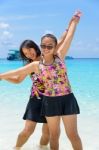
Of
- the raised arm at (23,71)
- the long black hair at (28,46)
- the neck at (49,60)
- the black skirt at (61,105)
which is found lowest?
the black skirt at (61,105)

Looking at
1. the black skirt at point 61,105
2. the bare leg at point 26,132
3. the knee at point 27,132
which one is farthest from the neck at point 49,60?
the knee at point 27,132

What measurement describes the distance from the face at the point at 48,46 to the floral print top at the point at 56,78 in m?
0.09

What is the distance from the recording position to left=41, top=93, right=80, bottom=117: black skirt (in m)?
3.90

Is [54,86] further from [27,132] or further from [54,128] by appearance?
[27,132]

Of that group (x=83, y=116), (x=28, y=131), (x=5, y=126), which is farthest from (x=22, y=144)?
(x=83, y=116)

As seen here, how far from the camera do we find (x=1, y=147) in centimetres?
526

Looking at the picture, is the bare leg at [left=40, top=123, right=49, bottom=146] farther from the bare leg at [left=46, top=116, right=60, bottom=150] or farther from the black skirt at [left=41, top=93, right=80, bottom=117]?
the black skirt at [left=41, top=93, right=80, bottom=117]

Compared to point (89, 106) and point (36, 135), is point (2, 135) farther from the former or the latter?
point (89, 106)

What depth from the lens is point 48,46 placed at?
388 cm

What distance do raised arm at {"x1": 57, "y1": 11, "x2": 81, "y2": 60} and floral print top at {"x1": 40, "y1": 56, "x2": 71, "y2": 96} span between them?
0.43 feet

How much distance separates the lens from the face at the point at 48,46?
388 centimetres

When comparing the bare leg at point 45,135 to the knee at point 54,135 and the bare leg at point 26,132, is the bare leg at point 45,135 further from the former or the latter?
the knee at point 54,135

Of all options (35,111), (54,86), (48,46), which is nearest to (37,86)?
(35,111)

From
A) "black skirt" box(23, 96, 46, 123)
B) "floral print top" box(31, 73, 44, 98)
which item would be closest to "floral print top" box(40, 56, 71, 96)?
"floral print top" box(31, 73, 44, 98)
